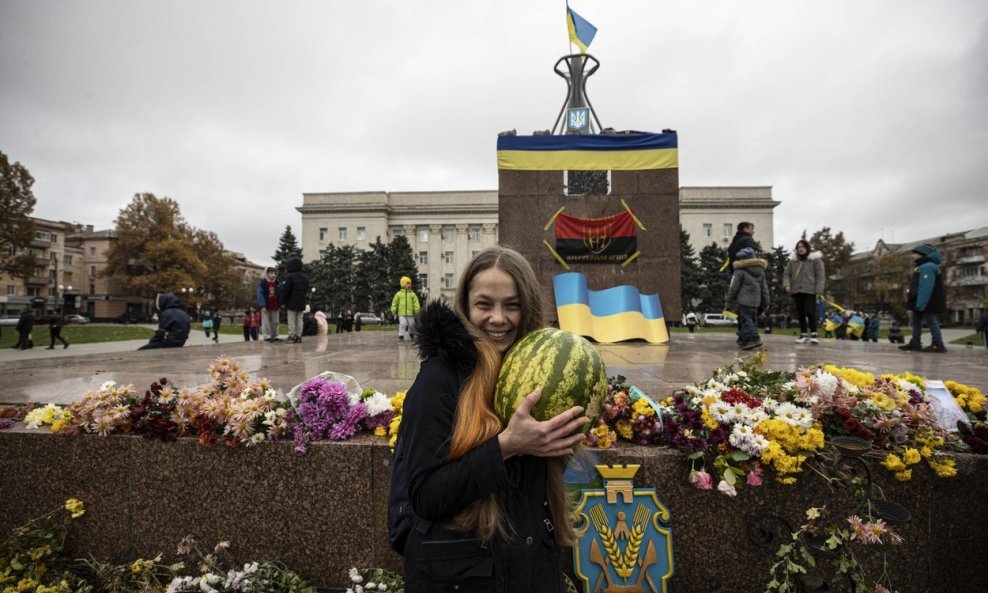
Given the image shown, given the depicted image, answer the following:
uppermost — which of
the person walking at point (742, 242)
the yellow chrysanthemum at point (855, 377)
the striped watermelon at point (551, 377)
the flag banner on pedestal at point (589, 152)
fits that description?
the flag banner on pedestal at point (589, 152)

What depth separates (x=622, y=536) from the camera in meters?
2.46

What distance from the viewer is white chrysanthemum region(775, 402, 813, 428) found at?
99.3 inches

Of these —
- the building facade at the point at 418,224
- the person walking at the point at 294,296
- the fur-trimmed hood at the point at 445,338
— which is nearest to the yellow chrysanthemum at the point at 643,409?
the fur-trimmed hood at the point at 445,338

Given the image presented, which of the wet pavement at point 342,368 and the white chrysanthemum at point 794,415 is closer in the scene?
the white chrysanthemum at point 794,415

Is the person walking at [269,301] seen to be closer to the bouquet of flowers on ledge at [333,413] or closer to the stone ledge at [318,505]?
the stone ledge at [318,505]

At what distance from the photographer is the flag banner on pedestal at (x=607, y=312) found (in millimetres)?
9367

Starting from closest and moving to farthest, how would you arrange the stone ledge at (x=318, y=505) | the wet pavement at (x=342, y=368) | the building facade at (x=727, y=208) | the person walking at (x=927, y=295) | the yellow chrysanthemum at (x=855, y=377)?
the stone ledge at (x=318, y=505) → the yellow chrysanthemum at (x=855, y=377) → the wet pavement at (x=342, y=368) → the person walking at (x=927, y=295) → the building facade at (x=727, y=208)

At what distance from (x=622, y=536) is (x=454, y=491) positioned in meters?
1.52

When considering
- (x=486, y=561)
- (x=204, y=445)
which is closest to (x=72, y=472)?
(x=204, y=445)

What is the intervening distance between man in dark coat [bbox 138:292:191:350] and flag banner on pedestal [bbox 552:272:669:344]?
7.25m

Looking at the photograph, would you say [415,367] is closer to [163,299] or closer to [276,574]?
[276,574]

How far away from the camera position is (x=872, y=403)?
270 centimetres

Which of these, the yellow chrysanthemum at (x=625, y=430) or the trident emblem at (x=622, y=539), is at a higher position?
the yellow chrysanthemum at (x=625, y=430)

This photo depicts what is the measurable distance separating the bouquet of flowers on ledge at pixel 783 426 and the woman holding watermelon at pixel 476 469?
1076 mm
